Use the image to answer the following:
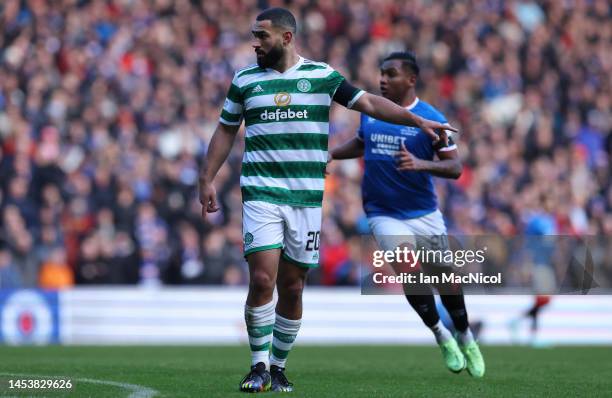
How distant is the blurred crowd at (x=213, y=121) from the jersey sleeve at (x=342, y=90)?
9797 mm

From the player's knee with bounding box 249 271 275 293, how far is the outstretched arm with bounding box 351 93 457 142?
136 cm

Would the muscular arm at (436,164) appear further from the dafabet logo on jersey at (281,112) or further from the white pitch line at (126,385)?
the white pitch line at (126,385)

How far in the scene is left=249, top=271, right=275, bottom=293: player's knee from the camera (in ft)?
29.2

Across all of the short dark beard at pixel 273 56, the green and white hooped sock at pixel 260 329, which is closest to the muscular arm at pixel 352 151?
the short dark beard at pixel 273 56

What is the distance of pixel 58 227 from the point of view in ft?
63.3

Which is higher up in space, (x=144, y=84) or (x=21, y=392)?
(x=144, y=84)

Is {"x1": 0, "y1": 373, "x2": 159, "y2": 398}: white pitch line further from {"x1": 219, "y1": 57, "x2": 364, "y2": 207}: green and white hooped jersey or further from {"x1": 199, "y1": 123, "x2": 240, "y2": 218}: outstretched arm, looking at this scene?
{"x1": 219, "y1": 57, "x2": 364, "y2": 207}: green and white hooped jersey

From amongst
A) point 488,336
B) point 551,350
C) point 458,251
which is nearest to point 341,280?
point 488,336

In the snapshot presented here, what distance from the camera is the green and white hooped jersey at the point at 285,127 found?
9.04 m

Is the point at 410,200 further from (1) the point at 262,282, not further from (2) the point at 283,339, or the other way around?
(1) the point at 262,282

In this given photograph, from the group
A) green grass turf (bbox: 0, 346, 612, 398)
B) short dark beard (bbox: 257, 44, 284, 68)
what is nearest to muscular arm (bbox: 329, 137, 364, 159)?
green grass turf (bbox: 0, 346, 612, 398)

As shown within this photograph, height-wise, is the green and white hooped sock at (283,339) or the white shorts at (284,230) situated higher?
the white shorts at (284,230)

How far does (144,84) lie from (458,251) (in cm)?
1171

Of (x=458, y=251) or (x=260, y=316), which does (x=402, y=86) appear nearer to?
(x=458, y=251)
